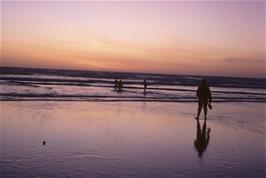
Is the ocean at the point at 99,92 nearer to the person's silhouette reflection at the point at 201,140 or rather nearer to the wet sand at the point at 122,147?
the wet sand at the point at 122,147

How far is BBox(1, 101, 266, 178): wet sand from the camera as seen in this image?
751cm

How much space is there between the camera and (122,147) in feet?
31.6

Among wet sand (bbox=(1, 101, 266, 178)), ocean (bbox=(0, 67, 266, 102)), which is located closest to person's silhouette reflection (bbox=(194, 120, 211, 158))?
wet sand (bbox=(1, 101, 266, 178))

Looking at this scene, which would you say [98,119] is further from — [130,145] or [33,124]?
[130,145]

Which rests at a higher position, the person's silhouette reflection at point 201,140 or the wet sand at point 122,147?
the wet sand at point 122,147

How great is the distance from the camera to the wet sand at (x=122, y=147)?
7512 millimetres

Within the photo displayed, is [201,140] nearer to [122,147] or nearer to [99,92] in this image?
[122,147]

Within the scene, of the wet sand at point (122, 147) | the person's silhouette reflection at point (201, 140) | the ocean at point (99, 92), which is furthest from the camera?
the ocean at point (99, 92)

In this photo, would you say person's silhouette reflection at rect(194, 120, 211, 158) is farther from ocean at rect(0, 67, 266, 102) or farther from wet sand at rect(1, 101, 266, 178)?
ocean at rect(0, 67, 266, 102)

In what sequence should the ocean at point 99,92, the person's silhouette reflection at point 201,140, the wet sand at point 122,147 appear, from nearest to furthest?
the wet sand at point 122,147 < the person's silhouette reflection at point 201,140 < the ocean at point 99,92

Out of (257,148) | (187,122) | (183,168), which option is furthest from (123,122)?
(183,168)

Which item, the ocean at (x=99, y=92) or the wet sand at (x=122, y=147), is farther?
the ocean at (x=99, y=92)

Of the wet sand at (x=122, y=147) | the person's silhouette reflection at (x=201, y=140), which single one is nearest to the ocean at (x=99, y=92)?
the wet sand at (x=122, y=147)

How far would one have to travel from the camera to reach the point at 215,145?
10.6m
